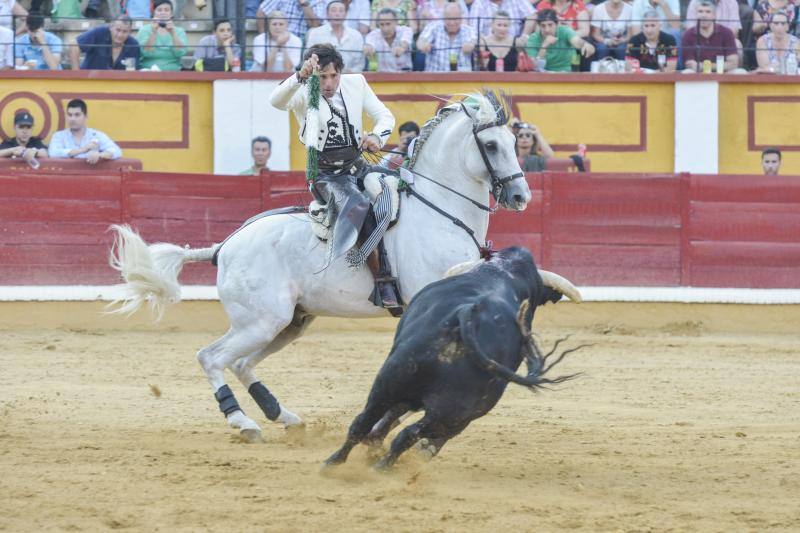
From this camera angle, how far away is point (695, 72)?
12594 millimetres

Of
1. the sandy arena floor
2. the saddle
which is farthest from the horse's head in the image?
the sandy arena floor

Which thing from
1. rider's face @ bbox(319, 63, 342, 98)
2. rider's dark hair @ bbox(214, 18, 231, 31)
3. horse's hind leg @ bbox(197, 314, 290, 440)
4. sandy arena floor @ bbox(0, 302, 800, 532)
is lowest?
sandy arena floor @ bbox(0, 302, 800, 532)

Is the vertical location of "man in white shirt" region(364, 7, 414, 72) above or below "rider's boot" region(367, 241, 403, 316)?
above

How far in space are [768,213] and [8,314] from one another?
6508 mm

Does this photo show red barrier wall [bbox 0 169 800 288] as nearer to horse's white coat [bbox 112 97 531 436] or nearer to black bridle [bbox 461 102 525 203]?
horse's white coat [bbox 112 97 531 436]

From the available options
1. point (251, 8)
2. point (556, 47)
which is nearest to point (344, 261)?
point (556, 47)

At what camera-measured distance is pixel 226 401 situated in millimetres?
6328

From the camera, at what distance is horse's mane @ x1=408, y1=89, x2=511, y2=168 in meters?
6.29

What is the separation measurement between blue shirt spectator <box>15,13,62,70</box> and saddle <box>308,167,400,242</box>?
22.0 feet

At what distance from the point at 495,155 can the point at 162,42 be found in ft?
22.8

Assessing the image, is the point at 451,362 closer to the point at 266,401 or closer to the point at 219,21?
the point at 266,401

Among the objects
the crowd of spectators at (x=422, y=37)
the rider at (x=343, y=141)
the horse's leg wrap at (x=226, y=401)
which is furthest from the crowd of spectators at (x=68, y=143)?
the horse's leg wrap at (x=226, y=401)

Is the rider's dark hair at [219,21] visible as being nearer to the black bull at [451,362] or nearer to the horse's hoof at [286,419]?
the horse's hoof at [286,419]

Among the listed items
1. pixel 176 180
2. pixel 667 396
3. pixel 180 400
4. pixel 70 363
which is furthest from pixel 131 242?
pixel 176 180
